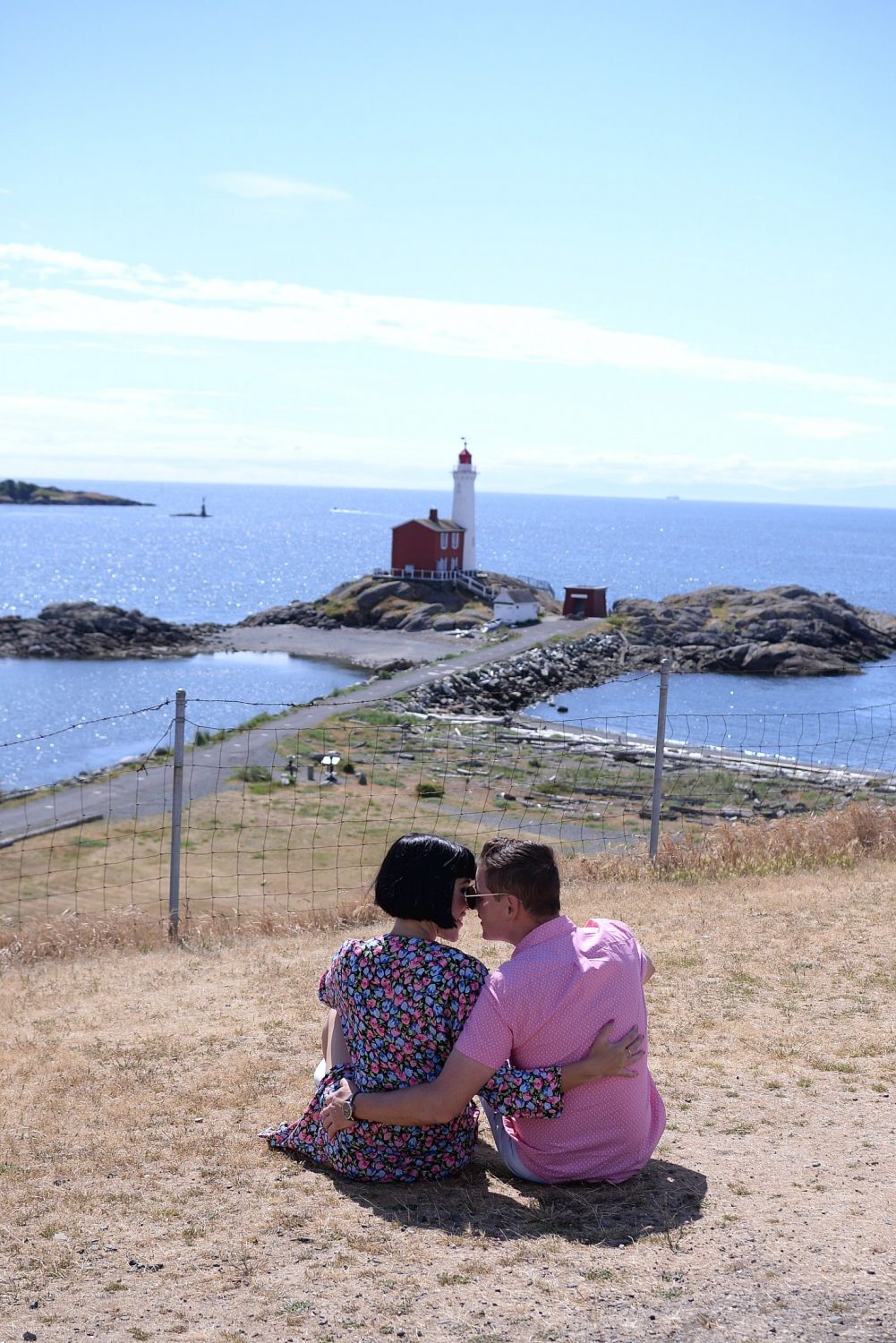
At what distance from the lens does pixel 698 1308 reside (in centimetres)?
361

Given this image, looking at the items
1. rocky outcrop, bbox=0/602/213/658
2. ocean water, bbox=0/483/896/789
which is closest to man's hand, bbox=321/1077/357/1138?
ocean water, bbox=0/483/896/789

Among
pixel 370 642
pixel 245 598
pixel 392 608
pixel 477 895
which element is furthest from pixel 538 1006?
pixel 245 598

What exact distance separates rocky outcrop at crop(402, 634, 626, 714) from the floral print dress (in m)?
35.1

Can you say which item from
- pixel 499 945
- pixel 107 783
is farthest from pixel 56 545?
pixel 499 945

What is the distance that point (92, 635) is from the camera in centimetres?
6431

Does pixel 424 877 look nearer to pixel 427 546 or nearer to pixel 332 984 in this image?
pixel 332 984

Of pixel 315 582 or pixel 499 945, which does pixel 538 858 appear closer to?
pixel 499 945

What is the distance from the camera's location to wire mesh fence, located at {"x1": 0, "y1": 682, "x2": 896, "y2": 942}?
1772 cm

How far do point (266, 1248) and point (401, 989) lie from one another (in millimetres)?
887

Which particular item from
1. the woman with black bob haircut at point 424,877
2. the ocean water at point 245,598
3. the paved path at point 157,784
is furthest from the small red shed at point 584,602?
the woman with black bob haircut at point 424,877

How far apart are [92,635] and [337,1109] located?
2456 inches

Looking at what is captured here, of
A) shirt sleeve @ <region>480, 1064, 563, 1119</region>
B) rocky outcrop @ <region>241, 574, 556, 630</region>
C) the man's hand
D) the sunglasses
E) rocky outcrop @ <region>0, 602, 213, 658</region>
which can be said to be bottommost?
rocky outcrop @ <region>0, 602, 213, 658</region>

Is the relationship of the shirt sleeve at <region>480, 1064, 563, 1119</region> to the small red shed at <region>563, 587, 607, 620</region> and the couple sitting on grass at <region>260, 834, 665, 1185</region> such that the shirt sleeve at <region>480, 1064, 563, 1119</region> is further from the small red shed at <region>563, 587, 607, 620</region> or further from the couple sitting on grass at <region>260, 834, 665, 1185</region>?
the small red shed at <region>563, 587, 607, 620</region>

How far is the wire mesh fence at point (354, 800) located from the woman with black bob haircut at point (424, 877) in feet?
22.0
